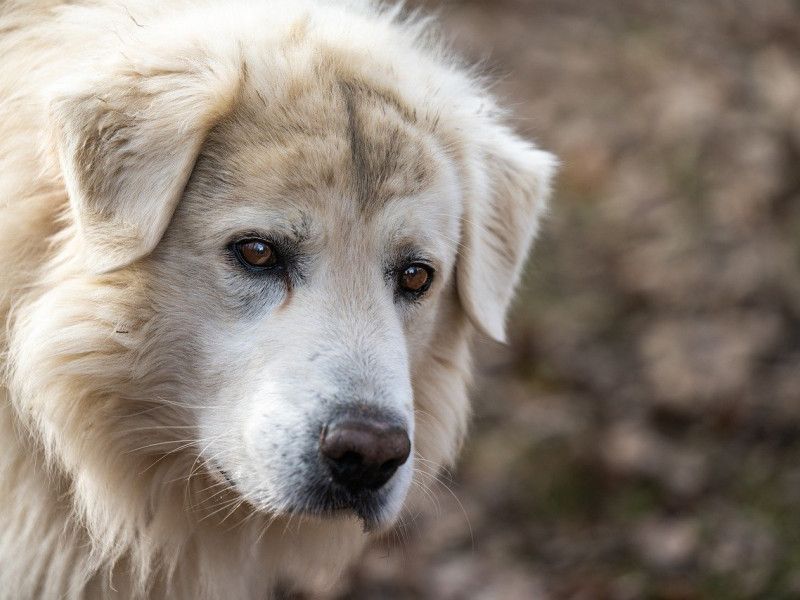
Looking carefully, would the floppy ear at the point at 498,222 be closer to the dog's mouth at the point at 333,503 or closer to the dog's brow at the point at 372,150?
the dog's brow at the point at 372,150

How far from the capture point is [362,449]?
2.99 metres

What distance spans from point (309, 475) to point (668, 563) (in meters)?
3.03

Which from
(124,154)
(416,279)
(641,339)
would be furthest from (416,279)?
(641,339)

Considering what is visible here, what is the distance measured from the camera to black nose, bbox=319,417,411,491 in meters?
2.98

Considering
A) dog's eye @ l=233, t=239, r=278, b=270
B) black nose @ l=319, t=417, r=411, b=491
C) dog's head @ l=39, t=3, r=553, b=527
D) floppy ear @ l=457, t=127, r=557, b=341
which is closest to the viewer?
black nose @ l=319, t=417, r=411, b=491

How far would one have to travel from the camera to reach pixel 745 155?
324 inches

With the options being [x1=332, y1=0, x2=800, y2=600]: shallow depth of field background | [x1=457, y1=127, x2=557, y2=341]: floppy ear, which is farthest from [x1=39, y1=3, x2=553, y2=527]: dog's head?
[x1=332, y1=0, x2=800, y2=600]: shallow depth of field background

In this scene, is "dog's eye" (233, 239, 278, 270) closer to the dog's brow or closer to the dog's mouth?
the dog's brow

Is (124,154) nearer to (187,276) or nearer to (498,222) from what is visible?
(187,276)

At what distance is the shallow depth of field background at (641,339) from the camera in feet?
18.2

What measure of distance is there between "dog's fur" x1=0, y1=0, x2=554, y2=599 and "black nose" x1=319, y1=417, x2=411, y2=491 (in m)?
0.06

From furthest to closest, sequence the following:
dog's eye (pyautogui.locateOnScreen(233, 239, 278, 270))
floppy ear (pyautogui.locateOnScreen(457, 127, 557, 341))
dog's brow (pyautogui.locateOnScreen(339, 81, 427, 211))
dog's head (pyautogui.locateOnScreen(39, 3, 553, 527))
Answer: floppy ear (pyautogui.locateOnScreen(457, 127, 557, 341)), dog's brow (pyautogui.locateOnScreen(339, 81, 427, 211)), dog's eye (pyautogui.locateOnScreen(233, 239, 278, 270)), dog's head (pyautogui.locateOnScreen(39, 3, 553, 527))

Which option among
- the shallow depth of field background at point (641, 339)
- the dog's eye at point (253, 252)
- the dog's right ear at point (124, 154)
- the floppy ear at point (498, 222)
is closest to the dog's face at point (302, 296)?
the dog's eye at point (253, 252)

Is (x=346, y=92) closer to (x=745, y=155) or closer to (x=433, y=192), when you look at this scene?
(x=433, y=192)
